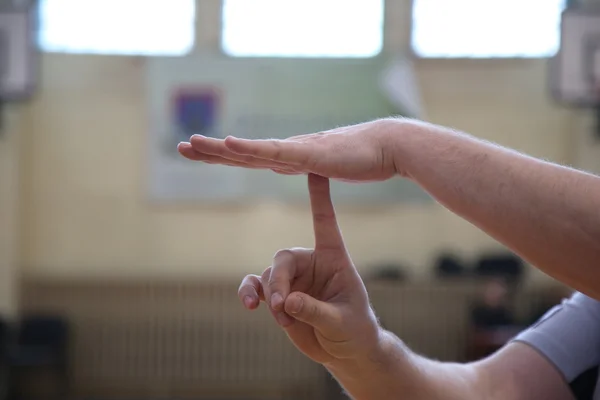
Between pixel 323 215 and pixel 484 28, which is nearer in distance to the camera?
A: pixel 323 215

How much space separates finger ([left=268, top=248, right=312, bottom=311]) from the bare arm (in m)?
0.25

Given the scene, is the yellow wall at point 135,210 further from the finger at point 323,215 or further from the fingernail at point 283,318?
the fingernail at point 283,318

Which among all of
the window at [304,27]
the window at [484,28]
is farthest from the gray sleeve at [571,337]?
the window at [484,28]

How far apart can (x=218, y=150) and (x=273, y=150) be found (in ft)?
0.38

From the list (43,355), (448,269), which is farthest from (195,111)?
(448,269)

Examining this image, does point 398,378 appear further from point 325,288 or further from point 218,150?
point 218,150

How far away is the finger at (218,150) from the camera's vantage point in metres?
1.30

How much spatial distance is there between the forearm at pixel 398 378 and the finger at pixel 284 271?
0.25 meters

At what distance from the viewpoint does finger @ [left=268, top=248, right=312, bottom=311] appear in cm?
130

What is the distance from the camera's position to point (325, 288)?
143 centimetres

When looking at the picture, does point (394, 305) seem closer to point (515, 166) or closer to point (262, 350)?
point (262, 350)

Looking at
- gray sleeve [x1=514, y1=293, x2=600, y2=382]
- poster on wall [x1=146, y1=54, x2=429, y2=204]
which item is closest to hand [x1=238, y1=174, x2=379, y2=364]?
gray sleeve [x1=514, y1=293, x2=600, y2=382]

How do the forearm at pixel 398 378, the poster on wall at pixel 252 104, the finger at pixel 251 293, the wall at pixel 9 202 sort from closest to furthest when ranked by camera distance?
the finger at pixel 251 293, the forearm at pixel 398 378, the wall at pixel 9 202, the poster on wall at pixel 252 104

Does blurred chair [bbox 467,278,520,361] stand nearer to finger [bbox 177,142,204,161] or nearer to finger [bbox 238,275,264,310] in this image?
finger [bbox 238,275,264,310]
